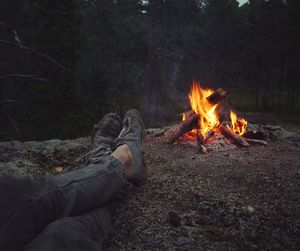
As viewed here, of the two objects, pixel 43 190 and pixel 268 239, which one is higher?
pixel 43 190

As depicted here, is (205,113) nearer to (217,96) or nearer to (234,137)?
(217,96)

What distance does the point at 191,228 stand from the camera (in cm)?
288

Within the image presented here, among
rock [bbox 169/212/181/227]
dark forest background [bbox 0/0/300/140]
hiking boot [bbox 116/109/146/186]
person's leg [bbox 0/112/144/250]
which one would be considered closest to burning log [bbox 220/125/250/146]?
hiking boot [bbox 116/109/146/186]

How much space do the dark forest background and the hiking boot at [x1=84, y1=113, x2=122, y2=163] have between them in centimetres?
725

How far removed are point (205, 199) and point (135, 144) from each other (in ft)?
3.58

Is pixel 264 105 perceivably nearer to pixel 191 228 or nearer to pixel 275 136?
pixel 275 136

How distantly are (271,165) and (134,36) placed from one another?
2257 centimetres

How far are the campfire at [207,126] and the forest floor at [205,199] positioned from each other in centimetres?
48

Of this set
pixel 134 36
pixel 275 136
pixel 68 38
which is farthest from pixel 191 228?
pixel 134 36

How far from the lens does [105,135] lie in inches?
180

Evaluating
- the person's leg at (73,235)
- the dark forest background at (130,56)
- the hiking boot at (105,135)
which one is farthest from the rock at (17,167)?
the dark forest background at (130,56)

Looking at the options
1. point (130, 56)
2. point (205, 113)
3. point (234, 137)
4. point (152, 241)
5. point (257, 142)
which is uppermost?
point (130, 56)

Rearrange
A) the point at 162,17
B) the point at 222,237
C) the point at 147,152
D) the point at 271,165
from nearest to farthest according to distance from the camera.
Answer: the point at 222,237, the point at 271,165, the point at 147,152, the point at 162,17

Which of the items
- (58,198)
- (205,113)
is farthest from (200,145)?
(58,198)
